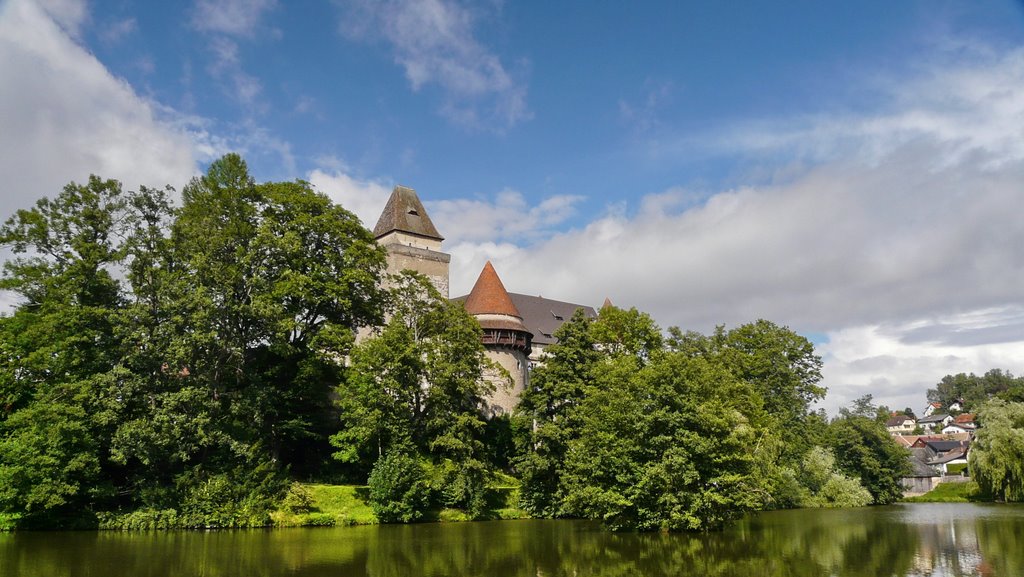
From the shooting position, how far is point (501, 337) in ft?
130

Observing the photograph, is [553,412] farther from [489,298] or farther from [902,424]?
[902,424]

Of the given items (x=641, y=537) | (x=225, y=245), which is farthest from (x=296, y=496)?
Result: (x=641, y=537)

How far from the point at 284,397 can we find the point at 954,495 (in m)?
42.5

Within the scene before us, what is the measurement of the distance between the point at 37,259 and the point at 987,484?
4532 centimetres

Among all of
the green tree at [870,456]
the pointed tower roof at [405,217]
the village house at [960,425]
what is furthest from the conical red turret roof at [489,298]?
the village house at [960,425]

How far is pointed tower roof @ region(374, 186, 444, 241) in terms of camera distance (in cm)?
4359

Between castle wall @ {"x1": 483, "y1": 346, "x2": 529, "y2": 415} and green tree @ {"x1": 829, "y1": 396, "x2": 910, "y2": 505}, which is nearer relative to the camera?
castle wall @ {"x1": 483, "y1": 346, "x2": 529, "y2": 415}

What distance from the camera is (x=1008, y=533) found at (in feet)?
66.5

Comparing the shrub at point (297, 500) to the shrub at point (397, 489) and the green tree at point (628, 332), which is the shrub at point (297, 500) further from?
the green tree at point (628, 332)

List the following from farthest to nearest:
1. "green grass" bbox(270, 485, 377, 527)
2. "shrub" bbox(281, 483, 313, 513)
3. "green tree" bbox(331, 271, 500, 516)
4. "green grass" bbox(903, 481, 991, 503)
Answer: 1. "green grass" bbox(903, 481, 991, 503)
2. "green tree" bbox(331, 271, 500, 516)
3. "shrub" bbox(281, 483, 313, 513)
4. "green grass" bbox(270, 485, 377, 527)

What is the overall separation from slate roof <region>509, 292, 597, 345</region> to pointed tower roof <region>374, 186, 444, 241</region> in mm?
10209

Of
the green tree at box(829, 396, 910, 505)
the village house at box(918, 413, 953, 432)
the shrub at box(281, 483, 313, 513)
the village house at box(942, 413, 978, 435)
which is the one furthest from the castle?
the village house at box(918, 413, 953, 432)

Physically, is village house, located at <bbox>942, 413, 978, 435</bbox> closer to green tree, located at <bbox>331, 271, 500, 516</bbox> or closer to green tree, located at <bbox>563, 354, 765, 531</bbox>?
green tree, located at <bbox>563, 354, 765, 531</bbox>

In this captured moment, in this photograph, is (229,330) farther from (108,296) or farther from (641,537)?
(641,537)
